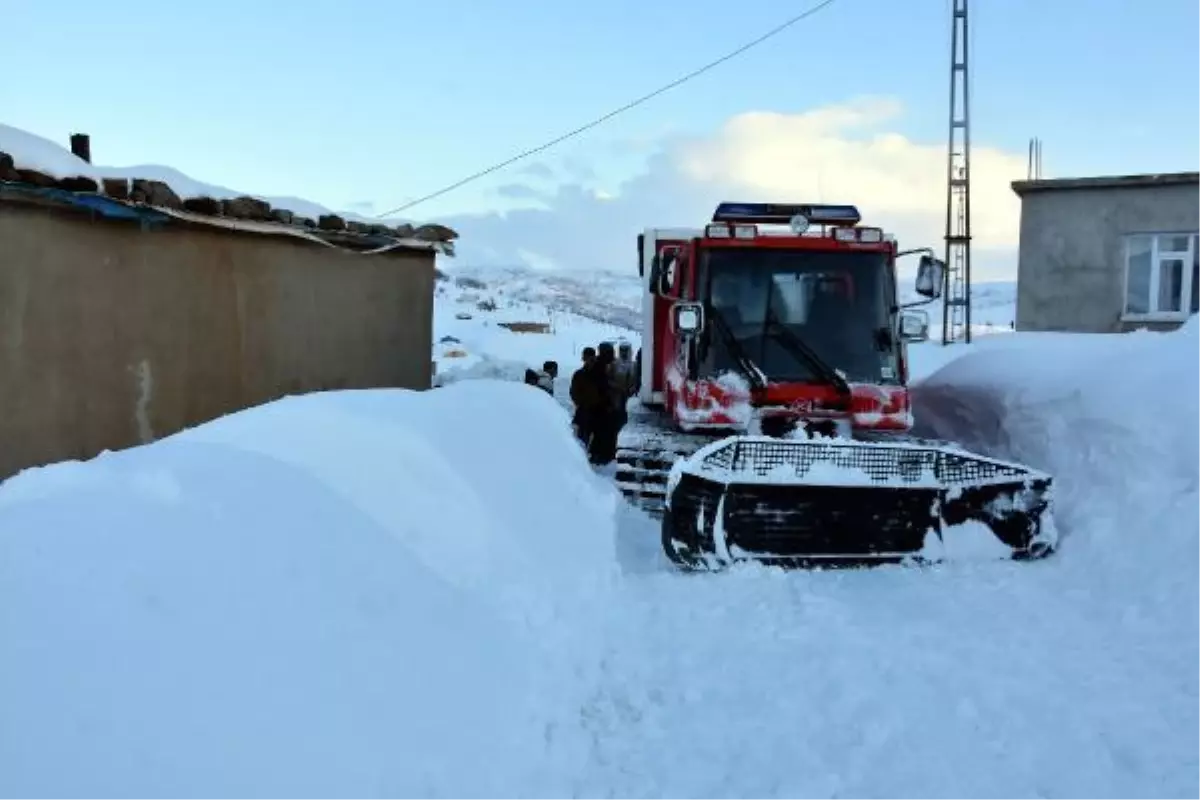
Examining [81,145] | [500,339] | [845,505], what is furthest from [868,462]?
[500,339]

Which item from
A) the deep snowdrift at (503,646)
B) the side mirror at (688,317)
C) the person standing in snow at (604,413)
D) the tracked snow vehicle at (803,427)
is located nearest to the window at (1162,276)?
the person standing in snow at (604,413)

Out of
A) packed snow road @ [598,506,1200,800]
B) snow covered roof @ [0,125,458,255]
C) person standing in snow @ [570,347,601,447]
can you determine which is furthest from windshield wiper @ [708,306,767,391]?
person standing in snow @ [570,347,601,447]

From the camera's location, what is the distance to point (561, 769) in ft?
12.5

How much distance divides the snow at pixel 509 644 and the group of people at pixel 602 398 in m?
5.87

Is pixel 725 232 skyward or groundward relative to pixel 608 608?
skyward

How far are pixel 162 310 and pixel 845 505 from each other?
640 cm

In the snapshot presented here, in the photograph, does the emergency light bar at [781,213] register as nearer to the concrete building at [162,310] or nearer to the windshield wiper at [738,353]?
the windshield wiper at [738,353]

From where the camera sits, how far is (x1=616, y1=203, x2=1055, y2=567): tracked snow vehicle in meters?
6.88

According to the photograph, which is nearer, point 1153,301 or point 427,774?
point 427,774

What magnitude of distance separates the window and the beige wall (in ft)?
46.5

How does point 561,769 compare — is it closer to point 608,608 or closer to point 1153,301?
point 608,608

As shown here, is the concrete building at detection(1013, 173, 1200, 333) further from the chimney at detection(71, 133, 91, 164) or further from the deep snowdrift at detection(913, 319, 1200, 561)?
the chimney at detection(71, 133, 91, 164)

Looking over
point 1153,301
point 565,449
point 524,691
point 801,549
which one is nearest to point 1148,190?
point 1153,301

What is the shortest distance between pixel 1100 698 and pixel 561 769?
236 centimetres
